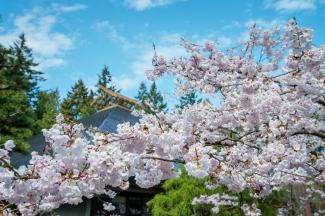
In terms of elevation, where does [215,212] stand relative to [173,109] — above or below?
below

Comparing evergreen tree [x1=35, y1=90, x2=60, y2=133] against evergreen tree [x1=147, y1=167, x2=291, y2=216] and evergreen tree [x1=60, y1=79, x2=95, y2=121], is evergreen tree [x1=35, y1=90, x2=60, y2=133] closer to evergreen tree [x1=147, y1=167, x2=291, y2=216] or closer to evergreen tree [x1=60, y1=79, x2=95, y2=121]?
evergreen tree [x1=60, y1=79, x2=95, y2=121]

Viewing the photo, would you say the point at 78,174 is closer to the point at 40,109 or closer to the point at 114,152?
the point at 114,152

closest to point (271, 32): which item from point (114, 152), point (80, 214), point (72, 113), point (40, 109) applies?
point (114, 152)

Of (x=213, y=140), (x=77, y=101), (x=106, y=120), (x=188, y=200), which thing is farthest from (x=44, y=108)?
(x=213, y=140)

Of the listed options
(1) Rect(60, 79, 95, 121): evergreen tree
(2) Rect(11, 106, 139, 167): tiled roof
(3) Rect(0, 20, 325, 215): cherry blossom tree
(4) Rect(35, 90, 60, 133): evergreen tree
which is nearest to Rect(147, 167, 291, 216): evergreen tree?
(3) Rect(0, 20, 325, 215): cherry blossom tree

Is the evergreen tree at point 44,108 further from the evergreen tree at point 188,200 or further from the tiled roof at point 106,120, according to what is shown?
the evergreen tree at point 188,200

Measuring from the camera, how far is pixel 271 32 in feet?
23.4

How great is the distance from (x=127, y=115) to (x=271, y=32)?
1206 cm

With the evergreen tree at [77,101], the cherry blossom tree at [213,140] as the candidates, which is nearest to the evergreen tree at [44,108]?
the evergreen tree at [77,101]

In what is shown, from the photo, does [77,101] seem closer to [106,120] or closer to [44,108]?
[44,108]

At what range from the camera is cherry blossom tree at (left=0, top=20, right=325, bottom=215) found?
9.51 feet

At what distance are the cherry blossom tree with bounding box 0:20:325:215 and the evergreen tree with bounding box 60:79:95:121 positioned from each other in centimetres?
2331

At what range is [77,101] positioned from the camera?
35.0 metres

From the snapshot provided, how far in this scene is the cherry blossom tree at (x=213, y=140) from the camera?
2898 mm
